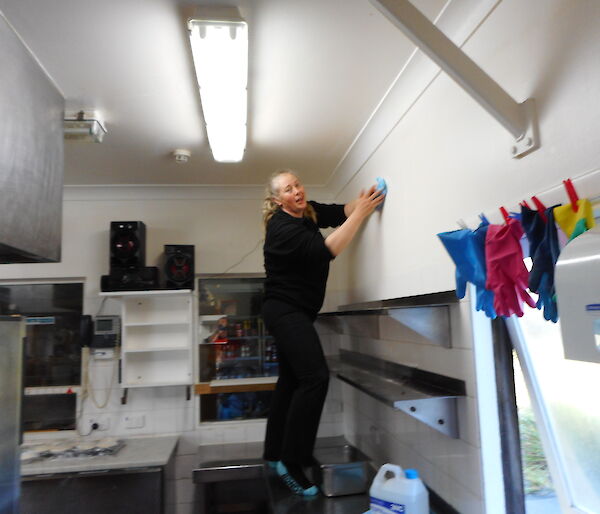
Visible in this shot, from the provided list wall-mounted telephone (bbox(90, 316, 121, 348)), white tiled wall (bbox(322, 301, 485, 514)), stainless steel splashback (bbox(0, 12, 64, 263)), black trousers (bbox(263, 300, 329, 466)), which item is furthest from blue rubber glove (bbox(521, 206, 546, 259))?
wall-mounted telephone (bbox(90, 316, 121, 348))

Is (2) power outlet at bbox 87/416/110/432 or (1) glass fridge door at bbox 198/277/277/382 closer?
(2) power outlet at bbox 87/416/110/432

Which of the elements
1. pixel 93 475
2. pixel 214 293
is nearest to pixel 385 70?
pixel 214 293

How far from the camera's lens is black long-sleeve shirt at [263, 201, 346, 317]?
7.20ft

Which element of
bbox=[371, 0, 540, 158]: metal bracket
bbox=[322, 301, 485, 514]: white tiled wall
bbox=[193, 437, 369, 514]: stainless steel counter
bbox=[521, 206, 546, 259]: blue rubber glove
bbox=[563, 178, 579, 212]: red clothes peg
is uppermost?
bbox=[371, 0, 540, 158]: metal bracket

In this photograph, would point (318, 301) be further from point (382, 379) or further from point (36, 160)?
point (36, 160)

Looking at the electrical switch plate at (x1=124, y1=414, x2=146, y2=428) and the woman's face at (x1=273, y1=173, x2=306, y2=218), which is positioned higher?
the woman's face at (x1=273, y1=173, x2=306, y2=218)

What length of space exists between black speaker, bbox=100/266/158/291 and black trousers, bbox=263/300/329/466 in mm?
1325

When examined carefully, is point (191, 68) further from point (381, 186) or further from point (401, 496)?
point (401, 496)

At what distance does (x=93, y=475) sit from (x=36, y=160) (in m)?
2.17

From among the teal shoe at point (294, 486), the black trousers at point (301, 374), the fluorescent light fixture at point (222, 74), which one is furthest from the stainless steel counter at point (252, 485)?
the fluorescent light fixture at point (222, 74)

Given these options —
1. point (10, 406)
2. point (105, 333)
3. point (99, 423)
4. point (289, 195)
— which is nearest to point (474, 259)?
point (289, 195)

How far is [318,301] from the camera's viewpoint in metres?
2.40

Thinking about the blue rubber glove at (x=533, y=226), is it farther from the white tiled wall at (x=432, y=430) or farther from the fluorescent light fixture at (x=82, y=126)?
the fluorescent light fixture at (x=82, y=126)

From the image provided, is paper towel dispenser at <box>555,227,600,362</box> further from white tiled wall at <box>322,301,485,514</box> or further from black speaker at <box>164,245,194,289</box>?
black speaker at <box>164,245,194,289</box>
